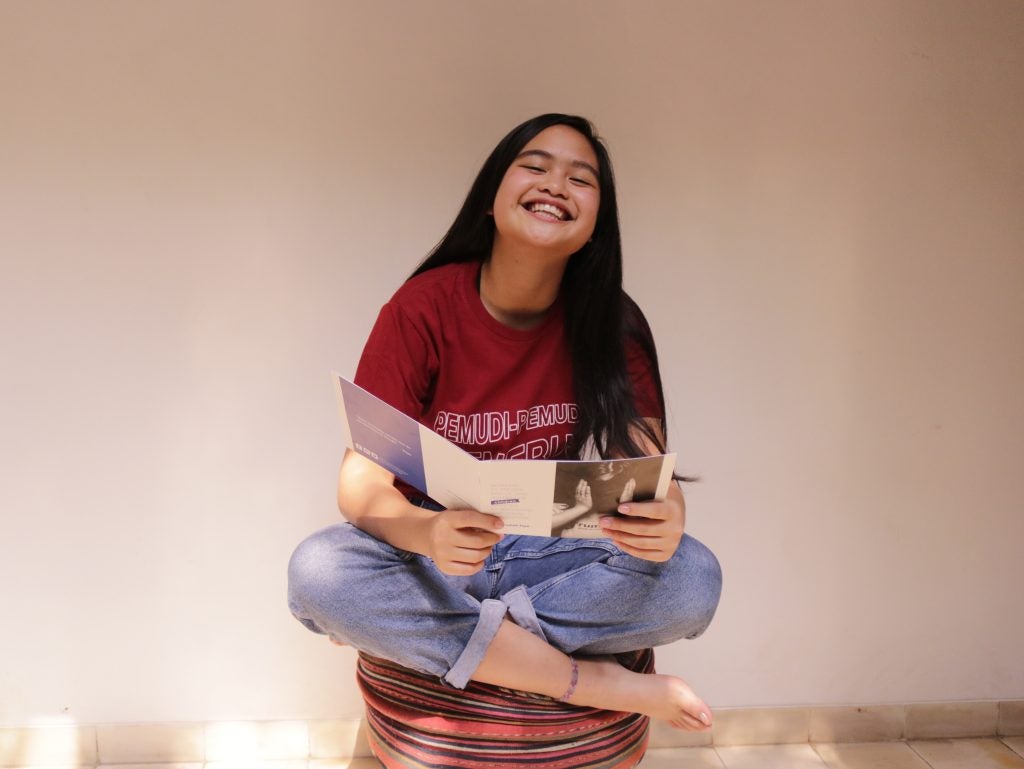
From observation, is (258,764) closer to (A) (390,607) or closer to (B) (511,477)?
(A) (390,607)

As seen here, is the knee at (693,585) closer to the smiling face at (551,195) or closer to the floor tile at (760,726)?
the smiling face at (551,195)

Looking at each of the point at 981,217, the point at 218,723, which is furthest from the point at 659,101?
the point at 218,723

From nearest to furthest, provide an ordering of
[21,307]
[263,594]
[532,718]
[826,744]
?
[532,718] → [21,307] → [263,594] → [826,744]

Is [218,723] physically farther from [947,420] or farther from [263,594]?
[947,420]

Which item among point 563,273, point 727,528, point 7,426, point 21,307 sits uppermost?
point 563,273

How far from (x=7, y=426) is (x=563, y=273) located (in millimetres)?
1115

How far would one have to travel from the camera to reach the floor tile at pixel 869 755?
6.64 ft

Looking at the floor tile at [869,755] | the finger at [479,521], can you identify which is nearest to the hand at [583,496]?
the finger at [479,521]

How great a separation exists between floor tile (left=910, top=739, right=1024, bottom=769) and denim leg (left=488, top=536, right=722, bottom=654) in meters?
0.89

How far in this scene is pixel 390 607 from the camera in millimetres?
1399

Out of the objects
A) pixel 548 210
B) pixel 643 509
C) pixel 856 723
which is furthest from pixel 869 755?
pixel 548 210

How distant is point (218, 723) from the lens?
2002 millimetres

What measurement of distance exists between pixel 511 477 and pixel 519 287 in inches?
19.9

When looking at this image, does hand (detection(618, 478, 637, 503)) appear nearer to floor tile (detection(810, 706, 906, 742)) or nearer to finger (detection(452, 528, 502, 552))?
finger (detection(452, 528, 502, 552))
